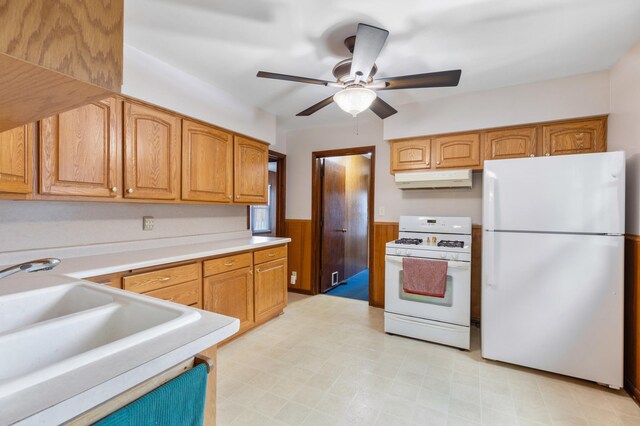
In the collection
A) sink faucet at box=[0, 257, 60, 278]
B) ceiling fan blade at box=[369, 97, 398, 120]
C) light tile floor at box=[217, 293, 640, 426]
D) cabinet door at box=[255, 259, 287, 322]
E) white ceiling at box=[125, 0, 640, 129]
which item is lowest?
light tile floor at box=[217, 293, 640, 426]

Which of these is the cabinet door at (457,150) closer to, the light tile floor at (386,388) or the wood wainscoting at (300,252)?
the light tile floor at (386,388)

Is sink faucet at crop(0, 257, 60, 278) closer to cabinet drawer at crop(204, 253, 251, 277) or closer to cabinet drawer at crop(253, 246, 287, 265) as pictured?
cabinet drawer at crop(204, 253, 251, 277)

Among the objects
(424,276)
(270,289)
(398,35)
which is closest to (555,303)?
(424,276)

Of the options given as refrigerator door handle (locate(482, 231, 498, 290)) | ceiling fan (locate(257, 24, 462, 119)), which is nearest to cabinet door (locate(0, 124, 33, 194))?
ceiling fan (locate(257, 24, 462, 119))

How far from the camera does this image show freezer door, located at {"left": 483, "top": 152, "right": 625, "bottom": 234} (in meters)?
1.95

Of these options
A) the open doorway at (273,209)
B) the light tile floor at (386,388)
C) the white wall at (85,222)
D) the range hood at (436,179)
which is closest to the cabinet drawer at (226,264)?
the white wall at (85,222)

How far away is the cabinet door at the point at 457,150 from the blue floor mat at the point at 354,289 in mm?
2064

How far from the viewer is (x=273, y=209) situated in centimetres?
548

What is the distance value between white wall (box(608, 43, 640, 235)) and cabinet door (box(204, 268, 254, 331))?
295cm

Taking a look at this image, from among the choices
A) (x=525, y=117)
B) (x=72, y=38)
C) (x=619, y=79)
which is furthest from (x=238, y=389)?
(x=619, y=79)

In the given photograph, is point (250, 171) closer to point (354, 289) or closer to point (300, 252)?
point (300, 252)

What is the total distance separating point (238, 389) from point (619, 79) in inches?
142

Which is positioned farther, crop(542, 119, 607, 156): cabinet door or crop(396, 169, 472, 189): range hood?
crop(396, 169, 472, 189): range hood

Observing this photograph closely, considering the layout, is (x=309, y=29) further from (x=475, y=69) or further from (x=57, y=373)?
(x=57, y=373)
